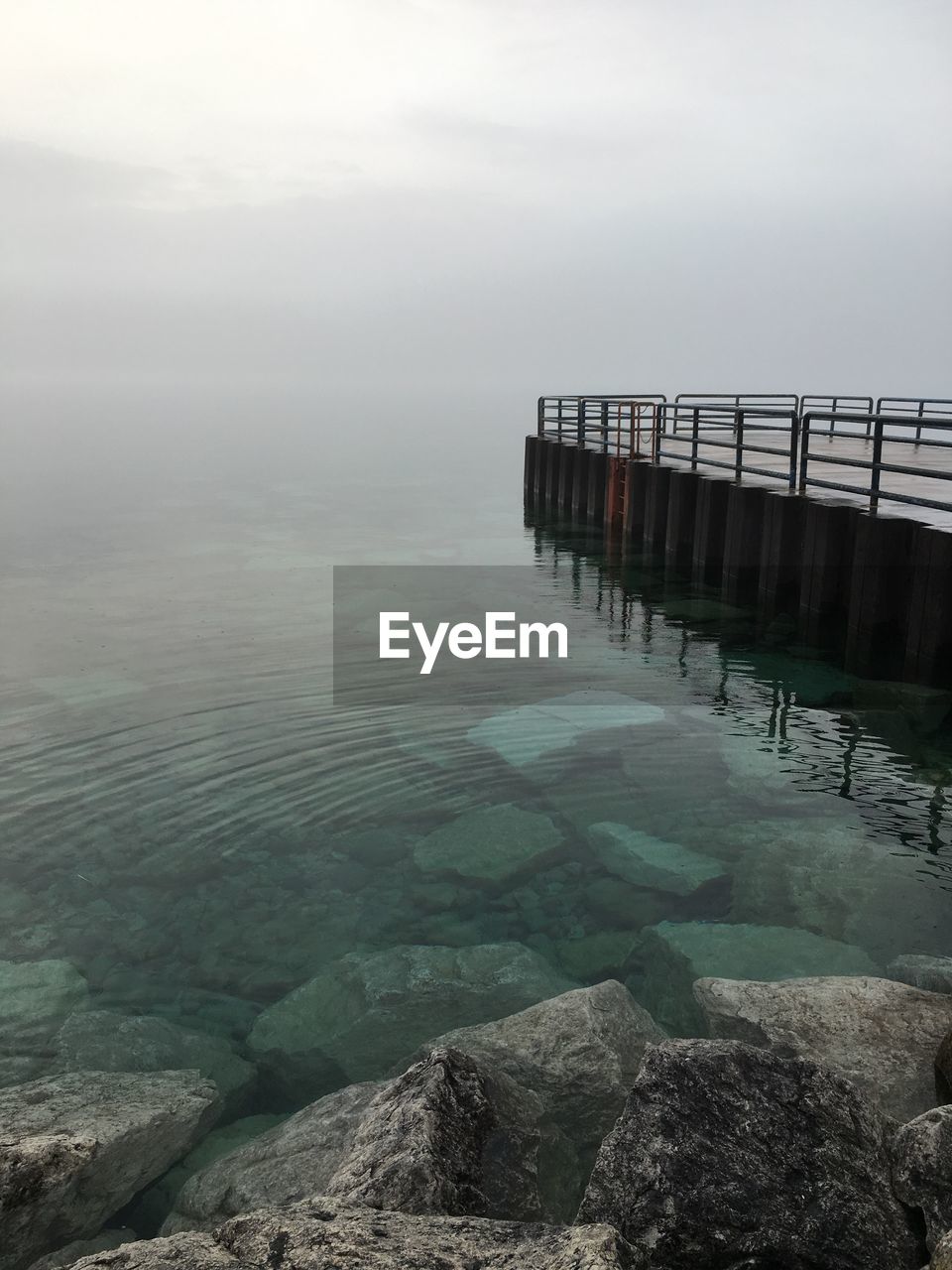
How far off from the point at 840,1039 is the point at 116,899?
14.8 ft

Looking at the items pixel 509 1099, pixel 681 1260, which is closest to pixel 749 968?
pixel 509 1099

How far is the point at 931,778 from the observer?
8.63m

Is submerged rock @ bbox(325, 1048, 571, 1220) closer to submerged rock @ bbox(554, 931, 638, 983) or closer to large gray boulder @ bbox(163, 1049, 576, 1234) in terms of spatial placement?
large gray boulder @ bbox(163, 1049, 576, 1234)

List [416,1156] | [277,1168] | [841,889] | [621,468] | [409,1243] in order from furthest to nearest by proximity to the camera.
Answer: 1. [621,468]
2. [841,889]
3. [277,1168]
4. [416,1156]
5. [409,1243]

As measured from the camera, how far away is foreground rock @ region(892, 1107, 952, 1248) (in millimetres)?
3342

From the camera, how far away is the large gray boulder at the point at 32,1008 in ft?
17.4

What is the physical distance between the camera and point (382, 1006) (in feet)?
18.6

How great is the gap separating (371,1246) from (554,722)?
23.6ft

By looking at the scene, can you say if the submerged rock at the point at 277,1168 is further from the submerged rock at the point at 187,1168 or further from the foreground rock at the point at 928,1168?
the foreground rock at the point at 928,1168

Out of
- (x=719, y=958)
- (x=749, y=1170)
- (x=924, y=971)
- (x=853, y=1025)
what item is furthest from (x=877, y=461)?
(x=749, y=1170)

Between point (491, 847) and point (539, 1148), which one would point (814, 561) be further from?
point (539, 1148)

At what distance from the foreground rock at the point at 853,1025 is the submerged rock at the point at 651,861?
159 cm

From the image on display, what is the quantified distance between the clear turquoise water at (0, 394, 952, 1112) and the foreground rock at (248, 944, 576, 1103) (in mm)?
229

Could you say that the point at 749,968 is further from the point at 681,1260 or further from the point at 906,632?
the point at 906,632
